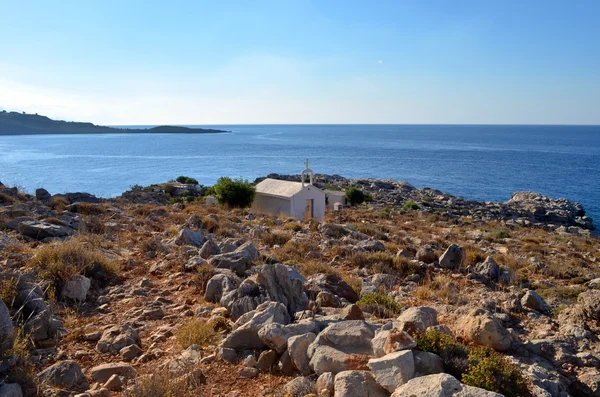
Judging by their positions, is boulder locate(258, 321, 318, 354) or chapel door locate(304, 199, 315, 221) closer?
boulder locate(258, 321, 318, 354)

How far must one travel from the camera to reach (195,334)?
5.89 meters

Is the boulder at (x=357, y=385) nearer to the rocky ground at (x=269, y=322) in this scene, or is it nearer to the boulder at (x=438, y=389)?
the rocky ground at (x=269, y=322)

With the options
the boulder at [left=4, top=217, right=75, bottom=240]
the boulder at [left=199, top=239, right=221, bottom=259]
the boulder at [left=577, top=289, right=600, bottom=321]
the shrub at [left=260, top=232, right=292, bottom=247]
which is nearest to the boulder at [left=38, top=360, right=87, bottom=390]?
the boulder at [left=199, top=239, right=221, bottom=259]

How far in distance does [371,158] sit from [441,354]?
119 metres

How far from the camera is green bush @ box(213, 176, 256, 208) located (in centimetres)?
2808

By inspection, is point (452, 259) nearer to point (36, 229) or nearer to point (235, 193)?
point (36, 229)

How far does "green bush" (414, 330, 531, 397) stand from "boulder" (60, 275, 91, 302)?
570 centimetres

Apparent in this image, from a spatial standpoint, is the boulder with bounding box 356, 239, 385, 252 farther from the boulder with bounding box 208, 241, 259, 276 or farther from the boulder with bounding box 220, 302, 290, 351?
the boulder with bounding box 220, 302, 290, 351

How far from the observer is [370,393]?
3984 mm

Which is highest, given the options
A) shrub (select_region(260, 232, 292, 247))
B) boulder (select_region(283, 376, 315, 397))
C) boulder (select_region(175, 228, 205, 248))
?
boulder (select_region(283, 376, 315, 397))

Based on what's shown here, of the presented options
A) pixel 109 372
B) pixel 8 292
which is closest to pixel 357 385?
pixel 109 372

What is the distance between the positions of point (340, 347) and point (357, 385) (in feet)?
2.73

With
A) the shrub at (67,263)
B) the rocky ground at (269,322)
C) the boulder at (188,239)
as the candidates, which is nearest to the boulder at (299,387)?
the rocky ground at (269,322)

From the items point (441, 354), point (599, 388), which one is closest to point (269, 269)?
point (441, 354)
